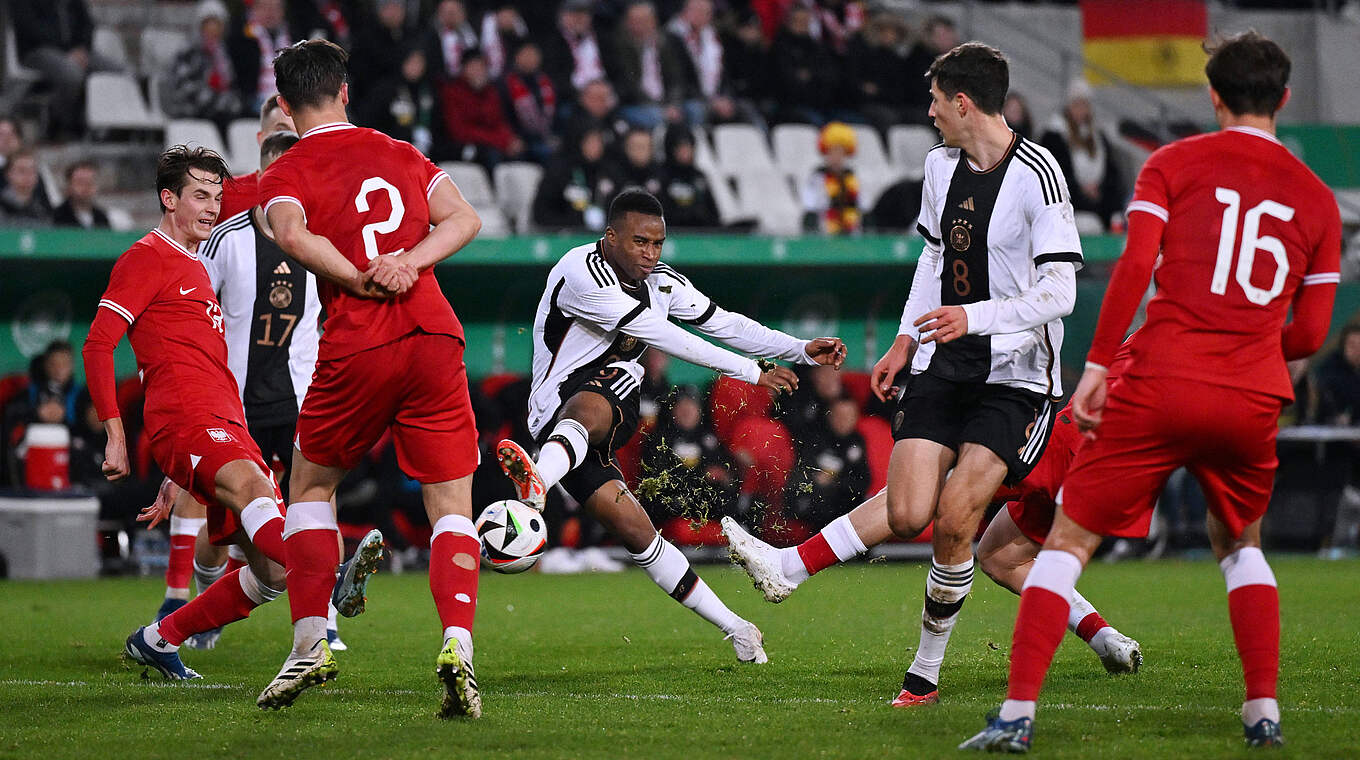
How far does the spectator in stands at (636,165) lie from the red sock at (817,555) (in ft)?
29.0

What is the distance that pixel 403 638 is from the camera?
8.06m

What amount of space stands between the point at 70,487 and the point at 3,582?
37.0 inches

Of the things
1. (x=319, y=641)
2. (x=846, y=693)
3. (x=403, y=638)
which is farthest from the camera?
(x=403, y=638)

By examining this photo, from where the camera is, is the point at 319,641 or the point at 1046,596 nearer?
the point at 1046,596

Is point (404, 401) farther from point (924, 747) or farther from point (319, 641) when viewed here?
point (924, 747)

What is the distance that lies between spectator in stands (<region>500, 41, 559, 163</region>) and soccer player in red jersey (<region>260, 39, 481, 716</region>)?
10636 millimetres

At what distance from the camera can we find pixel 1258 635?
4465 millimetres

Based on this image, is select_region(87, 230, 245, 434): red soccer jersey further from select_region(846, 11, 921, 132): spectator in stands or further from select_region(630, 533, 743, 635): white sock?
select_region(846, 11, 921, 132): spectator in stands

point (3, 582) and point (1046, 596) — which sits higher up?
point (1046, 596)

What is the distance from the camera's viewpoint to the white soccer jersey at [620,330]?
686 centimetres

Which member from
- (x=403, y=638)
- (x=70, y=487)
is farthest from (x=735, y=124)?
(x=403, y=638)

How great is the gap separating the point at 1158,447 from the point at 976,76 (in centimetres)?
178

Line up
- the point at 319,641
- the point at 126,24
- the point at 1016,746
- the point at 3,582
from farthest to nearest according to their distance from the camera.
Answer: the point at 126,24 → the point at 3,582 → the point at 319,641 → the point at 1016,746

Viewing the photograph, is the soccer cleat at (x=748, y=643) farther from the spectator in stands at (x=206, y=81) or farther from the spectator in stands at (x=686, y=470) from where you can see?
the spectator in stands at (x=206, y=81)
